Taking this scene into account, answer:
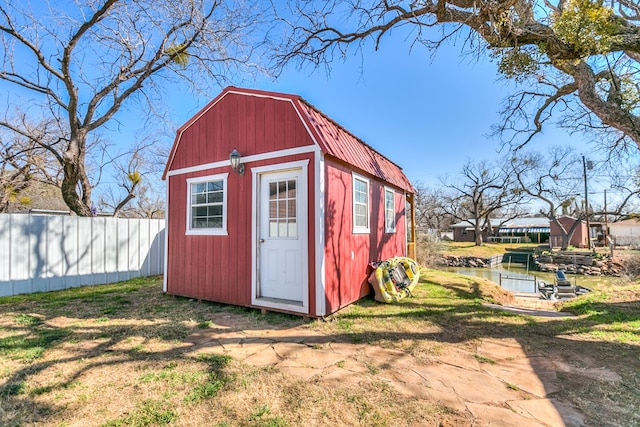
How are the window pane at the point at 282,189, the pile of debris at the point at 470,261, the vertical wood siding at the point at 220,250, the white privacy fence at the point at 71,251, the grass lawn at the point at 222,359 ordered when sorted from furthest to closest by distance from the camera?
the pile of debris at the point at 470,261
the white privacy fence at the point at 71,251
the vertical wood siding at the point at 220,250
the window pane at the point at 282,189
the grass lawn at the point at 222,359

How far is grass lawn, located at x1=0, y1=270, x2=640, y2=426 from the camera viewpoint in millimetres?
2154

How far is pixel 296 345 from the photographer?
137 inches

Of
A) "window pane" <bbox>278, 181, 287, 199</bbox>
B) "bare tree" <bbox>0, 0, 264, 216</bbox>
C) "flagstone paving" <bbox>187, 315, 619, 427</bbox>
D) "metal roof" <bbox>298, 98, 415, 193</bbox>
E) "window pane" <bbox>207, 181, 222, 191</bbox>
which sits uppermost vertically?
"bare tree" <bbox>0, 0, 264, 216</bbox>

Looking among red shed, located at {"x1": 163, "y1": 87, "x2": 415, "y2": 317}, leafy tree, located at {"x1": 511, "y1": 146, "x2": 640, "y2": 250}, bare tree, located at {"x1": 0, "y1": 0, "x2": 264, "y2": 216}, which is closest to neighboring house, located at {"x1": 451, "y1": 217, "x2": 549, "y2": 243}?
leafy tree, located at {"x1": 511, "y1": 146, "x2": 640, "y2": 250}

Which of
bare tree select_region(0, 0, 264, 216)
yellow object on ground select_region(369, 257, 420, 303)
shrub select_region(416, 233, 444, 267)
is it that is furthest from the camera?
shrub select_region(416, 233, 444, 267)

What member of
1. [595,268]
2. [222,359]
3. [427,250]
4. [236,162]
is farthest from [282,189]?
[595,268]

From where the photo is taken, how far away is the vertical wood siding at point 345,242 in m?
4.55

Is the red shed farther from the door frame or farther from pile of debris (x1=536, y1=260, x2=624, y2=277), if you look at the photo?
pile of debris (x1=536, y1=260, x2=624, y2=277)

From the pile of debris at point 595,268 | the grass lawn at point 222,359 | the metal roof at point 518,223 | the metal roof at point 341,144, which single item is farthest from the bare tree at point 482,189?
the grass lawn at point 222,359

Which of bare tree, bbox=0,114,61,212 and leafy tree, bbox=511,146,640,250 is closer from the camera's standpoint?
bare tree, bbox=0,114,61,212

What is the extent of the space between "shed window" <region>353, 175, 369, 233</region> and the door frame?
121 cm

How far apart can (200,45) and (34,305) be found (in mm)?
6812

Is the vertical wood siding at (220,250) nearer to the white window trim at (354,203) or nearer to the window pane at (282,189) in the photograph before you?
the window pane at (282,189)

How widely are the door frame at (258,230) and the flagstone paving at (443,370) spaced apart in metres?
0.61
